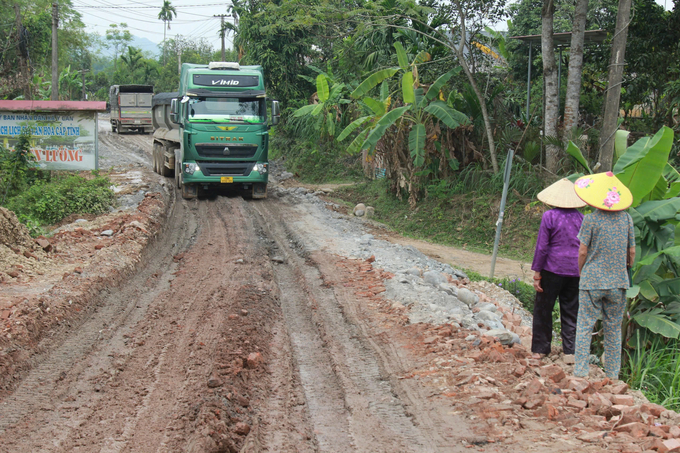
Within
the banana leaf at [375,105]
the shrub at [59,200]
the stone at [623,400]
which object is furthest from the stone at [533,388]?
the shrub at [59,200]

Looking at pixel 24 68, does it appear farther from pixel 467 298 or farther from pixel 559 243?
pixel 559 243

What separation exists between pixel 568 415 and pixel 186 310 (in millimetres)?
4928

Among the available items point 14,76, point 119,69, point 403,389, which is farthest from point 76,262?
point 119,69

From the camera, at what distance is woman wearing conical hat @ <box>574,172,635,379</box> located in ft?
17.4

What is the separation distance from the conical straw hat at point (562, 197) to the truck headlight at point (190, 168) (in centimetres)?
1161

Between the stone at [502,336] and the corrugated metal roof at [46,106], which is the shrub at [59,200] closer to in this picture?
the corrugated metal roof at [46,106]

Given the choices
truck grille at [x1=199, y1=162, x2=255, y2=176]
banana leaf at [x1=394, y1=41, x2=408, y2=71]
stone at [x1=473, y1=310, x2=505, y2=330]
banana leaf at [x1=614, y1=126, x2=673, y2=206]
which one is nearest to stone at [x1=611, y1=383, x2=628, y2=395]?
stone at [x1=473, y1=310, x2=505, y2=330]

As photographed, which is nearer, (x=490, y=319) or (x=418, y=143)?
(x=490, y=319)

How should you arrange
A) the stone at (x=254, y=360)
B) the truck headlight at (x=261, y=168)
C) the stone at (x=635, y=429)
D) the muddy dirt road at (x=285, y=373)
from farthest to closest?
the truck headlight at (x=261, y=168)
the stone at (x=254, y=360)
the muddy dirt road at (x=285, y=373)
the stone at (x=635, y=429)

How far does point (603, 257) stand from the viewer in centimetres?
532

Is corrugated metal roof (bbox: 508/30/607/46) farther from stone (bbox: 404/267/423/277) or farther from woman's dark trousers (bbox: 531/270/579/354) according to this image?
woman's dark trousers (bbox: 531/270/579/354)

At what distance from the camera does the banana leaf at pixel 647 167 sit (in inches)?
254

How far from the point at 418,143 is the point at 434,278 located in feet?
18.0

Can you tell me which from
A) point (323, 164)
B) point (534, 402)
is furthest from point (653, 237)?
point (323, 164)
